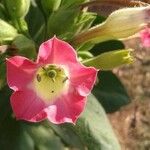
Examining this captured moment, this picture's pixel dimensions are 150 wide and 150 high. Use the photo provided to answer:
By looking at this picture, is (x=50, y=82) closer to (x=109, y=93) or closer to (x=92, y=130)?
(x=92, y=130)

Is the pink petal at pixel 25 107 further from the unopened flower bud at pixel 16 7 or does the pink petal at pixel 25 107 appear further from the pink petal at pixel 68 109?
the unopened flower bud at pixel 16 7

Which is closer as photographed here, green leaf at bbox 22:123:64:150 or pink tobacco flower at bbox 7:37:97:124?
pink tobacco flower at bbox 7:37:97:124

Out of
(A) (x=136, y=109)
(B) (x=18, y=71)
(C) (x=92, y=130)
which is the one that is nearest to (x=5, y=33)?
(B) (x=18, y=71)

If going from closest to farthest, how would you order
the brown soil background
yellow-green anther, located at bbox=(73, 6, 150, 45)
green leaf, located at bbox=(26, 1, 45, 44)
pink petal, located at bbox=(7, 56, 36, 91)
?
pink petal, located at bbox=(7, 56, 36, 91) < yellow-green anther, located at bbox=(73, 6, 150, 45) < green leaf, located at bbox=(26, 1, 45, 44) < the brown soil background

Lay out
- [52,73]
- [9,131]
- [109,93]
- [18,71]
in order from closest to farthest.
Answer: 1. [18,71]
2. [52,73]
3. [9,131]
4. [109,93]

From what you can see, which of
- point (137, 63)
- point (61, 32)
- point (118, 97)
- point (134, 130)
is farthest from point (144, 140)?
point (61, 32)

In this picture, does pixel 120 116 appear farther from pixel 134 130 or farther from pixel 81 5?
pixel 81 5

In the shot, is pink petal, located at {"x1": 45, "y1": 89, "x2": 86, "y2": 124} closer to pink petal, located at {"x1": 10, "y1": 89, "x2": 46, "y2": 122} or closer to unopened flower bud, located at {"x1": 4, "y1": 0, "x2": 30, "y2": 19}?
pink petal, located at {"x1": 10, "y1": 89, "x2": 46, "y2": 122}

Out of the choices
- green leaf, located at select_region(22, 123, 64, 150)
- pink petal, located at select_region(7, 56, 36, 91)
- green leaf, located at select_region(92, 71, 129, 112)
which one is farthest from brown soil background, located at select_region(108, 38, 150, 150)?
pink petal, located at select_region(7, 56, 36, 91)
